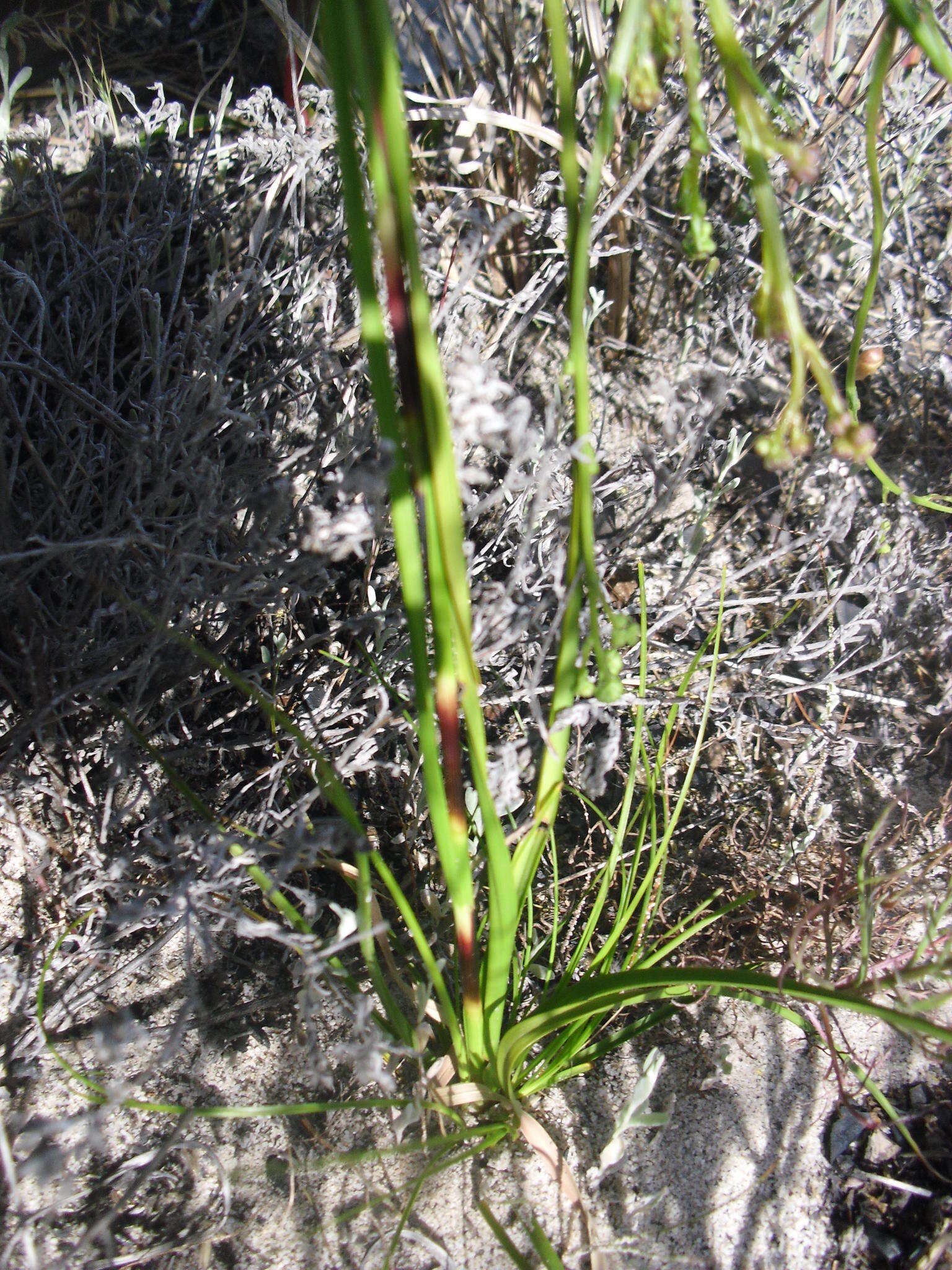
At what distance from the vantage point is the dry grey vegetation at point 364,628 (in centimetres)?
78

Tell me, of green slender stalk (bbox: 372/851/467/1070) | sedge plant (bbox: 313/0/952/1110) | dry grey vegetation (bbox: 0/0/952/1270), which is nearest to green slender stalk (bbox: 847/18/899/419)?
sedge plant (bbox: 313/0/952/1110)

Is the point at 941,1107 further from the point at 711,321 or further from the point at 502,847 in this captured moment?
the point at 711,321

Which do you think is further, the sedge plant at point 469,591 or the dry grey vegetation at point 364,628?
the dry grey vegetation at point 364,628

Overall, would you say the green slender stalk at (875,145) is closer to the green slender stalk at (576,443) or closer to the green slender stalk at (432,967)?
the green slender stalk at (576,443)

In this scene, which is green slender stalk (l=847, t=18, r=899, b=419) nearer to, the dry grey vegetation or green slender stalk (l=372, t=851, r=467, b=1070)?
the dry grey vegetation

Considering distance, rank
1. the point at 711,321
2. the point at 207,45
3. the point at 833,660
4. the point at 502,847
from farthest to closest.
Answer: the point at 207,45 → the point at 711,321 → the point at 833,660 → the point at 502,847

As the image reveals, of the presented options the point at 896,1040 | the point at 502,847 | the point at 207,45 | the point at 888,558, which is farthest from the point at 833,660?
the point at 207,45

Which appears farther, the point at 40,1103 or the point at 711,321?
the point at 711,321

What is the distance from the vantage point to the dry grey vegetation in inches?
30.8

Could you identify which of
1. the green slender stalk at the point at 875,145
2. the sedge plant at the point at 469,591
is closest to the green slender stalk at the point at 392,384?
the sedge plant at the point at 469,591

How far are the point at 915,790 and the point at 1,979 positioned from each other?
1.14 metres

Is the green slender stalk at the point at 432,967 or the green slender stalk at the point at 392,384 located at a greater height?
the green slender stalk at the point at 392,384

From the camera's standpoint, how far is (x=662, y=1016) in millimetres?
863

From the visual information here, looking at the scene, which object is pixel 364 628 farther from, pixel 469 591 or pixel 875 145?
pixel 875 145
